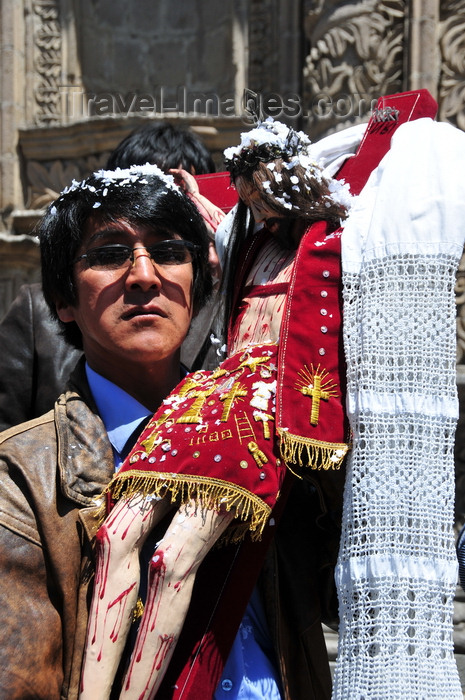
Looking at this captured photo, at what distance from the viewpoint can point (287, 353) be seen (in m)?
2.33

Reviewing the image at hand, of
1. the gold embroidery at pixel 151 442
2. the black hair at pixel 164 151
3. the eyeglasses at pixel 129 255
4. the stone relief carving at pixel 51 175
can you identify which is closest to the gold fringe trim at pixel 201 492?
the gold embroidery at pixel 151 442

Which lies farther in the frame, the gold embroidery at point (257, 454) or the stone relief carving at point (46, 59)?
Result: the stone relief carving at point (46, 59)

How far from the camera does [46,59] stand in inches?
266

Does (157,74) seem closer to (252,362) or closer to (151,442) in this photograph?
(252,362)

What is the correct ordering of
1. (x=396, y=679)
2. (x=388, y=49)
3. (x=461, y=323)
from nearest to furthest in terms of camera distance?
(x=396, y=679) → (x=461, y=323) → (x=388, y=49)

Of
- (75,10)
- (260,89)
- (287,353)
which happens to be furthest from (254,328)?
(75,10)

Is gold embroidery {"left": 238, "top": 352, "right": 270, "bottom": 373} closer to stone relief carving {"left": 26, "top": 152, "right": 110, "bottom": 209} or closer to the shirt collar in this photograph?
the shirt collar

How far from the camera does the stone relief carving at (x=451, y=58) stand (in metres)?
5.29

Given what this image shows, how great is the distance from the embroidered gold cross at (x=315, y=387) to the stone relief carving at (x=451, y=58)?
10.8ft

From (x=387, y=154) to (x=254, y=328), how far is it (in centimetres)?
51

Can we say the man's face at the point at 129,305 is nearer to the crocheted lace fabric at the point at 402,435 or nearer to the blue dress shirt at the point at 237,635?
the blue dress shirt at the point at 237,635

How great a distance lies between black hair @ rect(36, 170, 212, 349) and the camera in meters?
2.54

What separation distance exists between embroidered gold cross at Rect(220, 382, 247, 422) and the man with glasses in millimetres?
238

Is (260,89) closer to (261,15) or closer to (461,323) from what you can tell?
(261,15)
